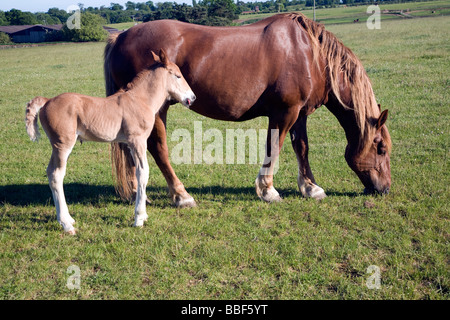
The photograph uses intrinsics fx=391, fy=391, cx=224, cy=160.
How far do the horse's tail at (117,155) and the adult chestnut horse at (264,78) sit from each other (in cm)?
1

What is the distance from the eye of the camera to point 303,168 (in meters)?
5.78

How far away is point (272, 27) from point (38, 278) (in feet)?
13.3

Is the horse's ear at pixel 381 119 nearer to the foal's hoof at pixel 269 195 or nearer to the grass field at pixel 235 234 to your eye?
the grass field at pixel 235 234

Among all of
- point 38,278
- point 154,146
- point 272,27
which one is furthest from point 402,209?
point 38,278

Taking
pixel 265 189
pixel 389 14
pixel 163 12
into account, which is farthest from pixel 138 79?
pixel 389 14

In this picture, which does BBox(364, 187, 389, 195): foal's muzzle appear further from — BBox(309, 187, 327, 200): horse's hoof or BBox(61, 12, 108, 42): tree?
BBox(61, 12, 108, 42): tree

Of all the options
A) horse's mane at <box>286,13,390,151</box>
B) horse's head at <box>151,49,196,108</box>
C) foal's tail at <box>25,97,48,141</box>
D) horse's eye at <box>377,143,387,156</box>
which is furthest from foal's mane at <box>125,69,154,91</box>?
horse's eye at <box>377,143,387,156</box>

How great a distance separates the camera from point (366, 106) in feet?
17.4

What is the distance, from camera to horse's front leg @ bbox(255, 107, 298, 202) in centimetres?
526

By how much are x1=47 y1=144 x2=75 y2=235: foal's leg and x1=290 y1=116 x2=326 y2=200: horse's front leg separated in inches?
125

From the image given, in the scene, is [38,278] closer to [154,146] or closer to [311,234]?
[154,146]

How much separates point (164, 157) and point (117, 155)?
646mm

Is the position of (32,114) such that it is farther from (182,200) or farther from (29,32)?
(29,32)

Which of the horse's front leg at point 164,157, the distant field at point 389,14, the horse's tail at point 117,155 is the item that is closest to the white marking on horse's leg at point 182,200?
the horse's front leg at point 164,157
